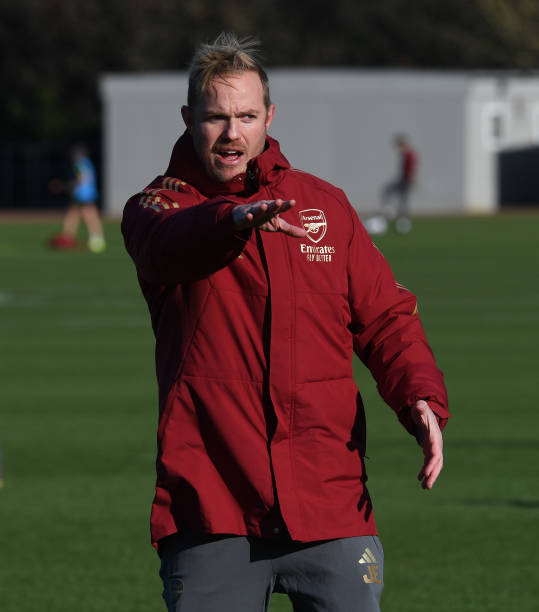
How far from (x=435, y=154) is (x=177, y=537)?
4981 cm

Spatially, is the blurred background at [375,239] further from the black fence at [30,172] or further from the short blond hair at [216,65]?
the short blond hair at [216,65]

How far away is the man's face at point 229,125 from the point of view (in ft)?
12.6

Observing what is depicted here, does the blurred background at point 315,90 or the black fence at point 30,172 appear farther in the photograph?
the black fence at point 30,172

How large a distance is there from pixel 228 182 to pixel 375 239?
108ft

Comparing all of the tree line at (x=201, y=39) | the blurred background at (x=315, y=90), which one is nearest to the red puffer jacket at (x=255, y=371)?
the blurred background at (x=315, y=90)

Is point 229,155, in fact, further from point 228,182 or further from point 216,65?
point 216,65

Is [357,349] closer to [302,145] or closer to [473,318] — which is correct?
[473,318]

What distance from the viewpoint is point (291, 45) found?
70.1 m

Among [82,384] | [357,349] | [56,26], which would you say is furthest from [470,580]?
[56,26]

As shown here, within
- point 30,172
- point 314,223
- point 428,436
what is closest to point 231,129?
point 314,223

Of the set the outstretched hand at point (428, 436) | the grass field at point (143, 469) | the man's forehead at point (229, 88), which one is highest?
the man's forehead at point (229, 88)

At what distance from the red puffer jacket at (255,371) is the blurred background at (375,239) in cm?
284

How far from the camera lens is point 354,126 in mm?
52594

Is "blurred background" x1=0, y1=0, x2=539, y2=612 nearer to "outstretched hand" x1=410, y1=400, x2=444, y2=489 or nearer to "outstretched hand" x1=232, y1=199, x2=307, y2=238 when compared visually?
"outstretched hand" x1=410, y1=400, x2=444, y2=489
